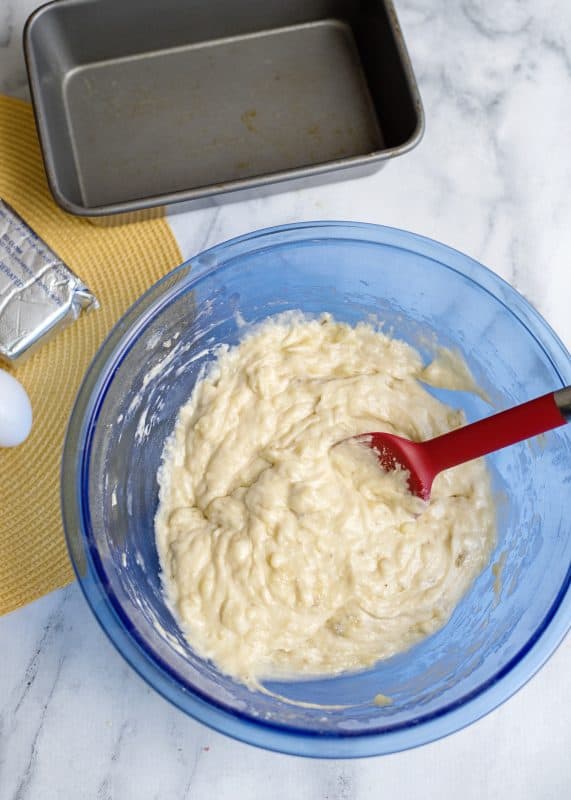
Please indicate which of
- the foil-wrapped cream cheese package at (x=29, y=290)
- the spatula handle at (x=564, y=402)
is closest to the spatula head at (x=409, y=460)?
the spatula handle at (x=564, y=402)

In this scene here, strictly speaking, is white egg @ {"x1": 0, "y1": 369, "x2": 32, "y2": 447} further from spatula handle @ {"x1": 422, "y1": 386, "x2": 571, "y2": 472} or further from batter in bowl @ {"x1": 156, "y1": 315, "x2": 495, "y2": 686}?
spatula handle @ {"x1": 422, "y1": 386, "x2": 571, "y2": 472}

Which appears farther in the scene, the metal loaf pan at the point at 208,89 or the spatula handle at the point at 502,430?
the metal loaf pan at the point at 208,89

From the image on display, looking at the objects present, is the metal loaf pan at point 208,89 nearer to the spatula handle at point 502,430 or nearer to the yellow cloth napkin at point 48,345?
the yellow cloth napkin at point 48,345

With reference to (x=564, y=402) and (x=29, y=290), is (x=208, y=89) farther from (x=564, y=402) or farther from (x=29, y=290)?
(x=564, y=402)

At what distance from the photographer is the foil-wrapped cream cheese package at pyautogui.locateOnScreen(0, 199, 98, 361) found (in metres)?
1.41

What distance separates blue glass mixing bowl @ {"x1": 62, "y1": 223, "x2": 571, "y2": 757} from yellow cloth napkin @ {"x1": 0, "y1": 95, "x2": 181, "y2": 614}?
0.62 ft

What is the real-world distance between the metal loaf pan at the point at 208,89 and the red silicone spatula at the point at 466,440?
649 mm

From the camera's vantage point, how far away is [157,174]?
62.6 inches

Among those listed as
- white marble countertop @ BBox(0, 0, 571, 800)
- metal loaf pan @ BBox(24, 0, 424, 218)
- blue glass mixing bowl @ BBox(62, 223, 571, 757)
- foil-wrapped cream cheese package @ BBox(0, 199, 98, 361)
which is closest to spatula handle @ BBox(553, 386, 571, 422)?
blue glass mixing bowl @ BBox(62, 223, 571, 757)

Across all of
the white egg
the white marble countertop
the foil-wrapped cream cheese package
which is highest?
the foil-wrapped cream cheese package

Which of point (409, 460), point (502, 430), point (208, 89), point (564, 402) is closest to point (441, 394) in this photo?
point (409, 460)

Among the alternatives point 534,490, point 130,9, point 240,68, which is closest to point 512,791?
point 534,490

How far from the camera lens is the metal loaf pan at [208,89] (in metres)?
1.58

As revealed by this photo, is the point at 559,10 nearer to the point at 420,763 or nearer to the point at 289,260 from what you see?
the point at 289,260
